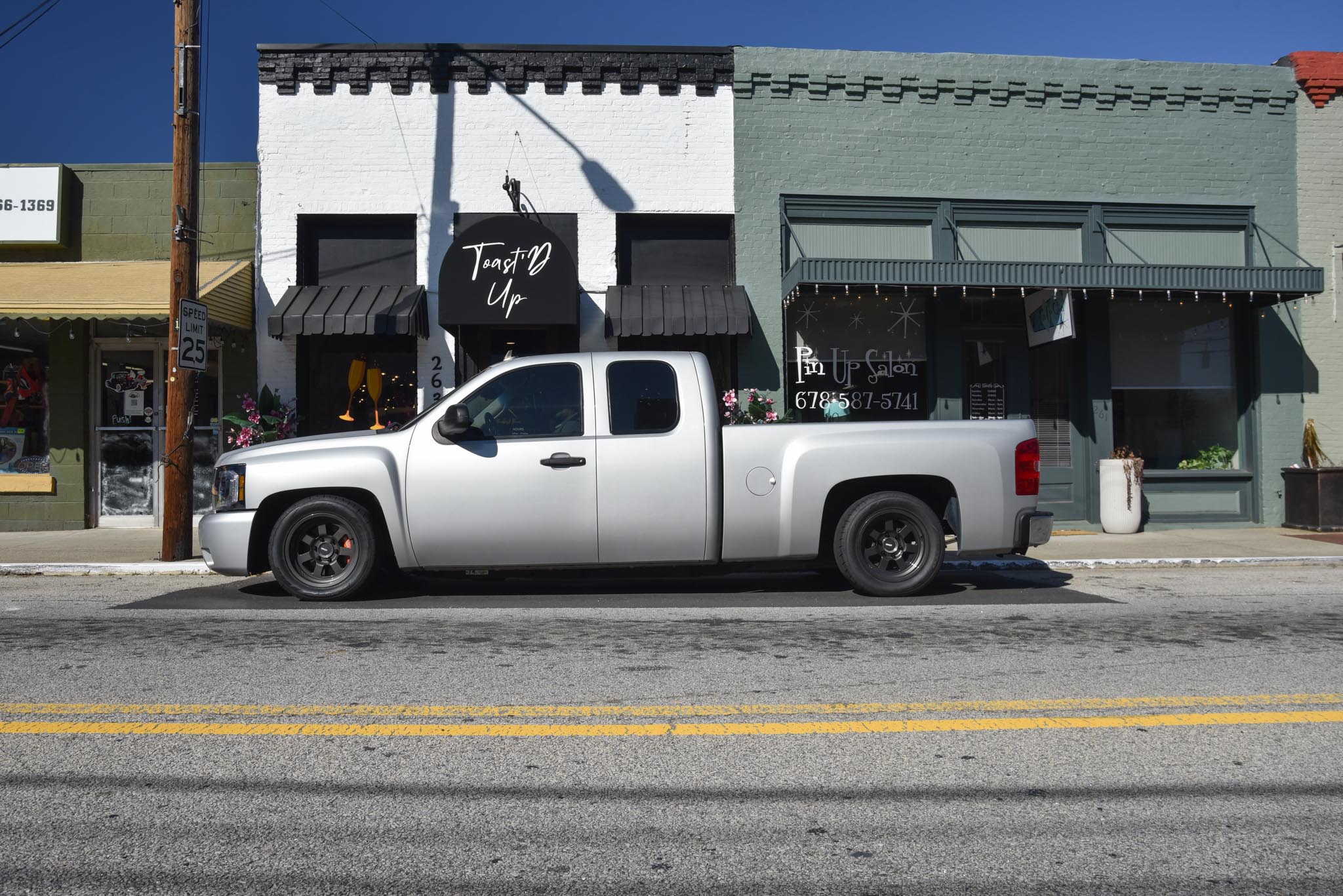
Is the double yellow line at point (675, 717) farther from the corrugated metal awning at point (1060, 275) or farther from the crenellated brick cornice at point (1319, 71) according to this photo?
the crenellated brick cornice at point (1319, 71)

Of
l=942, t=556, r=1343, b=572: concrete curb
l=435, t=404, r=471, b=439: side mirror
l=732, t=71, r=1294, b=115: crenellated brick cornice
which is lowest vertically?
l=942, t=556, r=1343, b=572: concrete curb

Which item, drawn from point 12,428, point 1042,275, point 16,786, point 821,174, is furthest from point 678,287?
point 16,786

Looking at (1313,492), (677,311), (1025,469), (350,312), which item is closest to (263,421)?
(350,312)

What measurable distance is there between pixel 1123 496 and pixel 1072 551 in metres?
2.54

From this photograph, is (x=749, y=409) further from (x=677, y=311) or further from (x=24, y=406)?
(x=24, y=406)

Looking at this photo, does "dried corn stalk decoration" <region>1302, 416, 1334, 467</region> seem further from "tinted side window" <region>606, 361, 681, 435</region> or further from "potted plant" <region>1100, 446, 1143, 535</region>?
"tinted side window" <region>606, 361, 681, 435</region>

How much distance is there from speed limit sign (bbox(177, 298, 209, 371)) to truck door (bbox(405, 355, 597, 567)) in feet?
14.1

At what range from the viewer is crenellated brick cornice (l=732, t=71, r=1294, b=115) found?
13.8 metres

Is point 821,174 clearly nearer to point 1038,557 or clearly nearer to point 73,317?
point 1038,557

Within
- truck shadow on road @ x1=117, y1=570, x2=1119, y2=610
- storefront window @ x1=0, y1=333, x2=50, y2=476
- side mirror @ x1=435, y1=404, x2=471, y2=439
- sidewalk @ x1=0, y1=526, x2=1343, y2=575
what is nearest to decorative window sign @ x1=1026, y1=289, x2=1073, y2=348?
sidewalk @ x1=0, y1=526, x2=1343, y2=575

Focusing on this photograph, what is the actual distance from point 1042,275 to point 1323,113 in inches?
231

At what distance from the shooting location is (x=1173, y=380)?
14.2 meters

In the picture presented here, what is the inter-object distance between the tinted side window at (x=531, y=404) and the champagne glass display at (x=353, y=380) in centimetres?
651

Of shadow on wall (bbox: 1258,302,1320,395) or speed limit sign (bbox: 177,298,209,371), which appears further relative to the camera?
shadow on wall (bbox: 1258,302,1320,395)
